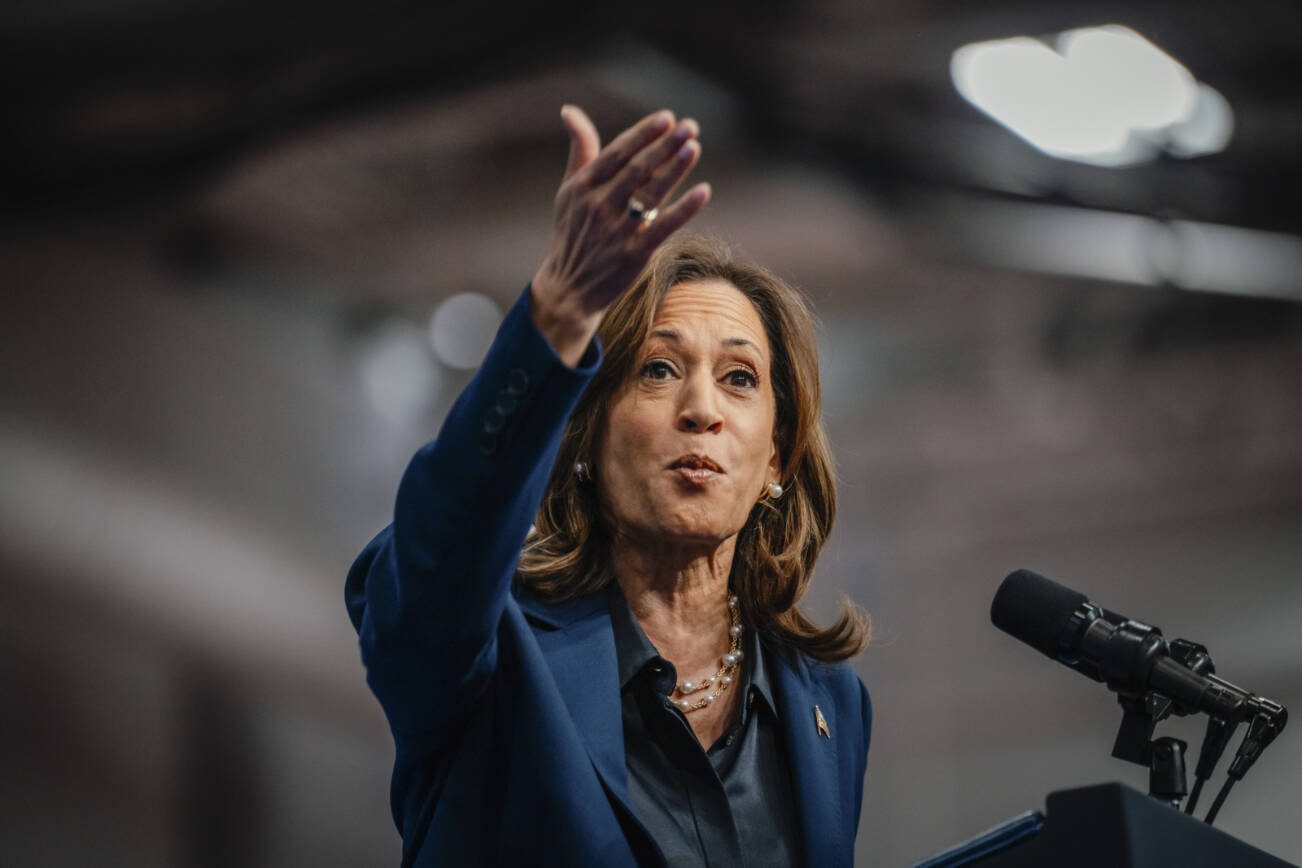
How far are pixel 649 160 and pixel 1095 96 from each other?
9.10 feet

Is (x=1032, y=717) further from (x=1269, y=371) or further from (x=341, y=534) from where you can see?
(x=341, y=534)

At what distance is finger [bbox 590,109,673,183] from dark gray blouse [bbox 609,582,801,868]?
76cm

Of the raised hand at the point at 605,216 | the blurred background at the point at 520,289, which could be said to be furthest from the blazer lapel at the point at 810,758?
the blurred background at the point at 520,289

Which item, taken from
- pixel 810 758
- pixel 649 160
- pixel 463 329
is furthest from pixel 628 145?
pixel 463 329

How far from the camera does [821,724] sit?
69.4 inches

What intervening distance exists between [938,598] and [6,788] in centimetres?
221

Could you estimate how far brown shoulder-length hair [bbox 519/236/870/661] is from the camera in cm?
184

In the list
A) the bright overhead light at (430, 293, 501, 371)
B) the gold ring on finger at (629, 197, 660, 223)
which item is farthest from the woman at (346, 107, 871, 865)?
the bright overhead light at (430, 293, 501, 371)

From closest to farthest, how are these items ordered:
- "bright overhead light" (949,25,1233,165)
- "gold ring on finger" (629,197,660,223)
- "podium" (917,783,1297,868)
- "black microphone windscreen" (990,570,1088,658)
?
"podium" (917,783,1297,868)
"gold ring on finger" (629,197,660,223)
"black microphone windscreen" (990,570,1088,658)
"bright overhead light" (949,25,1233,165)

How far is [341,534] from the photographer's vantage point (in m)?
2.86

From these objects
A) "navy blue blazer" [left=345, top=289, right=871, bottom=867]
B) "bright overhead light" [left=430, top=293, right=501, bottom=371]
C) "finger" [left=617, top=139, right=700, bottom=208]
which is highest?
"bright overhead light" [left=430, top=293, right=501, bottom=371]

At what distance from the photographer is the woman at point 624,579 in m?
1.17

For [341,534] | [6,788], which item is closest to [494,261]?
[341,534]

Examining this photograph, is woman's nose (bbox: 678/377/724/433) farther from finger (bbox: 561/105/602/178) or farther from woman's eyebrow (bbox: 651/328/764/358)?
finger (bbox: 561/105/602/178)
